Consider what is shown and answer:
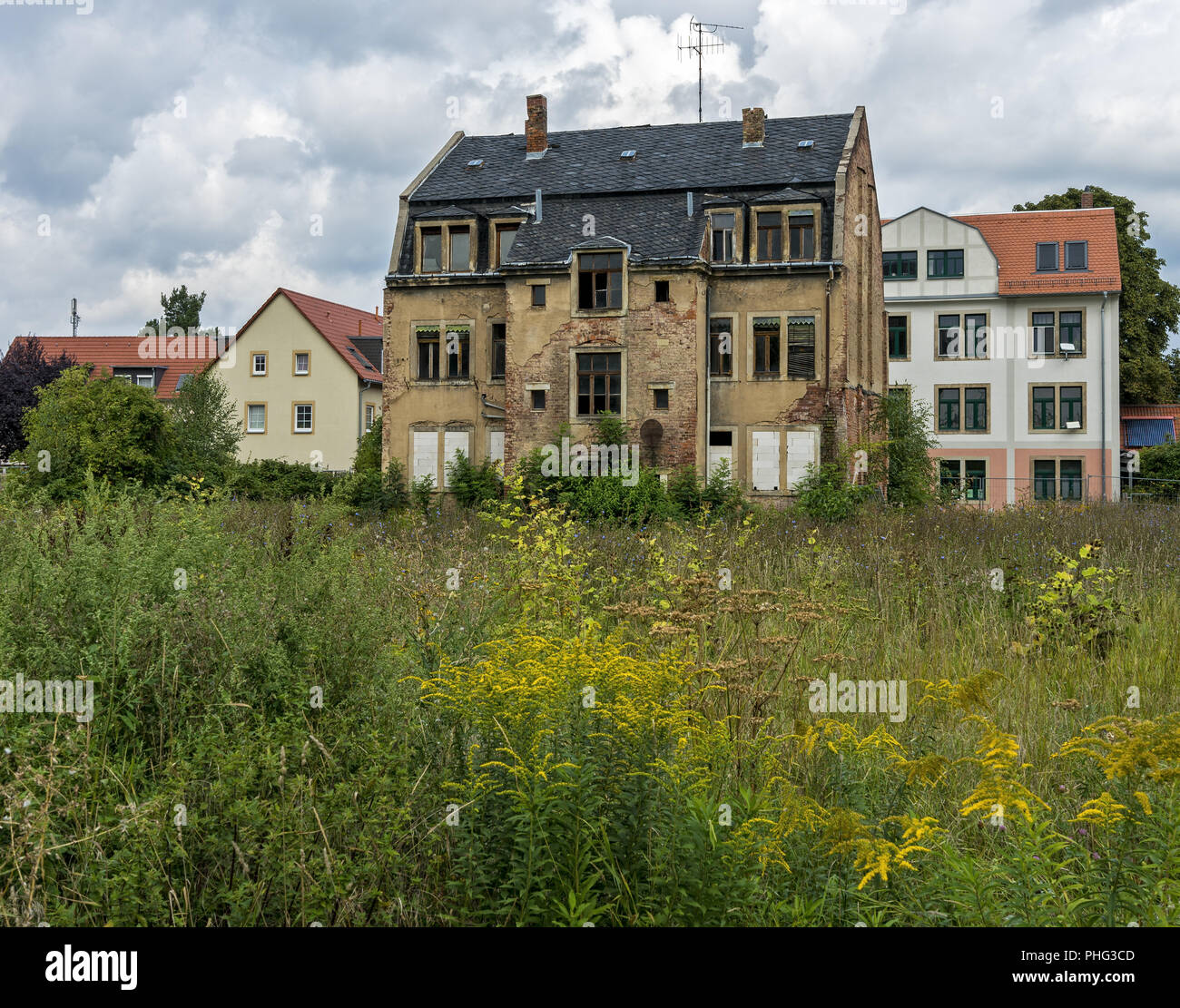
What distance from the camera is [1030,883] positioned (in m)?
3.59

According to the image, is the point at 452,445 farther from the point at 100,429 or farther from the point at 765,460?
the point at 100,429

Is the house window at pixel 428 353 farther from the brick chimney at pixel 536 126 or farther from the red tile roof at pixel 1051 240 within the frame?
the red tile roof at pixel 1051 240

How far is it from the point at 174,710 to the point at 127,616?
0.62m

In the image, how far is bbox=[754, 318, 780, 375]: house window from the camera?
30.9 metres

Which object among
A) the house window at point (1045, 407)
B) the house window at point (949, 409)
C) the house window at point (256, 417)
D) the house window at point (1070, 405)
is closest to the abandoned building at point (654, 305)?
the house window at point (949, 409)

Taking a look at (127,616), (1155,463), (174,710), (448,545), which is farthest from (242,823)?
(1155,463)

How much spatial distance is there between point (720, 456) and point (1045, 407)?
57.0 feet

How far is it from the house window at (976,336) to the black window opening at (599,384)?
18.2 metres

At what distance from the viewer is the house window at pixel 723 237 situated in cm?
3094

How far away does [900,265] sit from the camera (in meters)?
42.9

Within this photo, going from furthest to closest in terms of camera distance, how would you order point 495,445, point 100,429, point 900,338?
point 900,338 → point 495,445 → point 100,429

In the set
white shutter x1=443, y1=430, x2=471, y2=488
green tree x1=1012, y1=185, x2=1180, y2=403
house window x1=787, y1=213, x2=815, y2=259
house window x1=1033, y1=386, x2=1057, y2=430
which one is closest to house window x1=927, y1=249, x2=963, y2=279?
house window x1=1033, y1=386, x2=1057, y2=430

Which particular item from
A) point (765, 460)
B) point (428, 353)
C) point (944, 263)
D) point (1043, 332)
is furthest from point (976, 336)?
point (428, 353)
